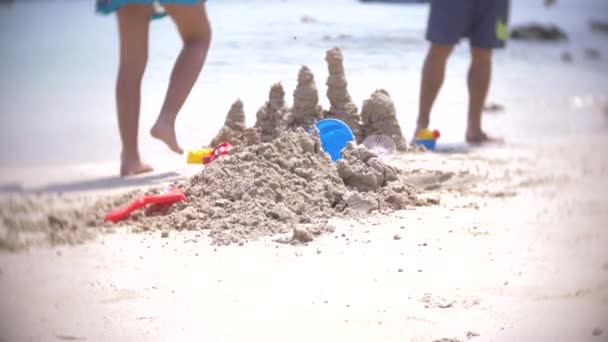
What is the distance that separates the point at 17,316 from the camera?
911 mm

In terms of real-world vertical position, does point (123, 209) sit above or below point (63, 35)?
below

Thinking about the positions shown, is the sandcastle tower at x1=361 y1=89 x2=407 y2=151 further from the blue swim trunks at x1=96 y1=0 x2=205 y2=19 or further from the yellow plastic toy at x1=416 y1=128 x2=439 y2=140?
the blue swim trunks at x1=96 y1=0 x2=205 y2=19

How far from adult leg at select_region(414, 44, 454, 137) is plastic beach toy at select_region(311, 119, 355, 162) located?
24 centimetres

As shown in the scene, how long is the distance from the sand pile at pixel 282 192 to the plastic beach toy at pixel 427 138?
0.68 metres

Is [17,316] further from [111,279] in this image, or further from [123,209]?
[123,209]

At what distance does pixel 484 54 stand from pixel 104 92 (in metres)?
0.78

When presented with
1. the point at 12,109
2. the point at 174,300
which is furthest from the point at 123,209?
the point at 12,109

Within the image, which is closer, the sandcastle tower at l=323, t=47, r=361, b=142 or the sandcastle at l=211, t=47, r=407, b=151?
the sandcastle tower at l=323, t=47, r=361, b=142

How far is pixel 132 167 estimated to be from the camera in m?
1.26

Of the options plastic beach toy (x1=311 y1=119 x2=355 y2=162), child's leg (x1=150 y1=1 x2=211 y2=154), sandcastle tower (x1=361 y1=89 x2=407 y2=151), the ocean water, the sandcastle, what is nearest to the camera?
the ocean water

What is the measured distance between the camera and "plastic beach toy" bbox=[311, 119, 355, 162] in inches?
97.8

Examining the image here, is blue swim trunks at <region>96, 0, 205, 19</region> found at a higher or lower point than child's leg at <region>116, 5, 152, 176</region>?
higher

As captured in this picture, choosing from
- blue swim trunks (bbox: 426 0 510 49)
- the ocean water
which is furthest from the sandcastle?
the ocean water

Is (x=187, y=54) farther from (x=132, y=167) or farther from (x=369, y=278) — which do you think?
(x=369, y=278)
